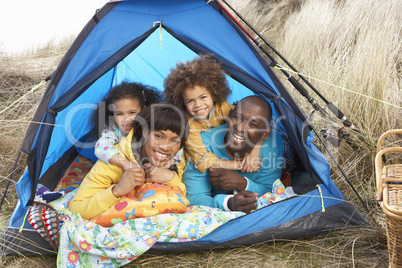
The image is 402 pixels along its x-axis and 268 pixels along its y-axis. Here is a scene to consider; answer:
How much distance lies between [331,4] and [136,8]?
12.2 feet

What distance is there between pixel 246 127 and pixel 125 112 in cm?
96

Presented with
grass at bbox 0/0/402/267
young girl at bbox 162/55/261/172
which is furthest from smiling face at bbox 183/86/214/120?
grass at bbox 0/0/402/267

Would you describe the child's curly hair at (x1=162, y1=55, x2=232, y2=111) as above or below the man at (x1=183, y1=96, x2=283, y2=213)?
above

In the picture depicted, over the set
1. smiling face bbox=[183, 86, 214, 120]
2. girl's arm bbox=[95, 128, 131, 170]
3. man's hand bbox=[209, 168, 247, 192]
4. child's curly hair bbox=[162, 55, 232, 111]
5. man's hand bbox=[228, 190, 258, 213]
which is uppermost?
→ child's curly hair bbox=[162, 55, 232, 111]

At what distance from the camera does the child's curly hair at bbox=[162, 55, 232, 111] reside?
9.59 ft

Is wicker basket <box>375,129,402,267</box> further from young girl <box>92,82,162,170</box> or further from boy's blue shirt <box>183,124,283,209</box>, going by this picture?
young girl <box>92,82,162,170</box>

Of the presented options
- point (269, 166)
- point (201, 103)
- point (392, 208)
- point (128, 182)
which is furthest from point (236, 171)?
point (392, 208)

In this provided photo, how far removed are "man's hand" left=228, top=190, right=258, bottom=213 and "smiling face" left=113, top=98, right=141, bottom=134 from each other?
39.8 inches

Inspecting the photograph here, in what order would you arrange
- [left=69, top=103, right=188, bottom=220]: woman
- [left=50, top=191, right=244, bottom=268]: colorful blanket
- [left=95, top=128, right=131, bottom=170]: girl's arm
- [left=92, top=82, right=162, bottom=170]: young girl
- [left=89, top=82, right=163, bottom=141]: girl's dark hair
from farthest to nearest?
[left=89, top=82, right=163, bottom=141]: girl's dark hair
[left=92, top=82, right=162, bottom=170]: young girl
[left=95, top=128, right=131, bottom=170]: girl's arm
[left=69, top=103, right=188, bottom=220]: woman
[left=50, top=191, right=244, bottom=268]: colorful blanket

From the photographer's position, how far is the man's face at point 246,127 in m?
2.81

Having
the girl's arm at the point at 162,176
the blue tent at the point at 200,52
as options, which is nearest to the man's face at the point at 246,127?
the blue tent at the point at 200,52

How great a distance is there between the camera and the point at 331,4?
217 inches

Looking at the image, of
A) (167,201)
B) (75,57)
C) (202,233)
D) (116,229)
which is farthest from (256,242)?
(75,57)

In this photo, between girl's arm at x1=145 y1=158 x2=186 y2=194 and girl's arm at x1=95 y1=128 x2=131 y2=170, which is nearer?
girl's arm at x1=95 y1=128 x2=131 y2=170
